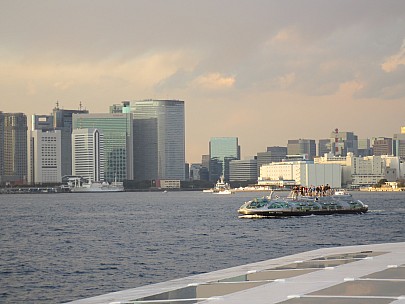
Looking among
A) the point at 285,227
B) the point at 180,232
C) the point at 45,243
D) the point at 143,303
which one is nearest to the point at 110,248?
the point at 45,243

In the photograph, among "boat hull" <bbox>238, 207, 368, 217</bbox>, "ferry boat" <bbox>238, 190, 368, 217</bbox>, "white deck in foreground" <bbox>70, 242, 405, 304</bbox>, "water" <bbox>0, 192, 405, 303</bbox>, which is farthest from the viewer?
"ferry boat" <bbox>238, 190, 368, 217</bbox>

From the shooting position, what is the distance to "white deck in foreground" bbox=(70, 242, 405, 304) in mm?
14562

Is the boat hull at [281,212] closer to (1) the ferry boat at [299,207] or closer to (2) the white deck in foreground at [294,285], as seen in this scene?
(1) the ferry boat at [299,207]

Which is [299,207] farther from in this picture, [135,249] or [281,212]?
[135,249]

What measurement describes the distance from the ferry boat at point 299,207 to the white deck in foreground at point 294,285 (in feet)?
319

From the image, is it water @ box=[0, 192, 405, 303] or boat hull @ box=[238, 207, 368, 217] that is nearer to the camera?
water @ box=[0, 192, 405, 303]

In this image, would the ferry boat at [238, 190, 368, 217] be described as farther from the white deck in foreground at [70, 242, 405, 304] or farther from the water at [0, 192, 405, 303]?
the white deck in foreground at [70, 242, 405, 304]

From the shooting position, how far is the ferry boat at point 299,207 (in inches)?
4675

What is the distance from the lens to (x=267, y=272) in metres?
19.2

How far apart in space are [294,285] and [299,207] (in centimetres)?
10974

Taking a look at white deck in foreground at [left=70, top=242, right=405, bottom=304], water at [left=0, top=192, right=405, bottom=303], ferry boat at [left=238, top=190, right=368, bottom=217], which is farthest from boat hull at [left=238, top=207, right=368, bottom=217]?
white deck in foreground at [left=70, top=242, right=405, bottom=304]

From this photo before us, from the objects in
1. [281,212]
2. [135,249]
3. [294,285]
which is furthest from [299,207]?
[294,285]

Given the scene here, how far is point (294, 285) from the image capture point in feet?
53.7

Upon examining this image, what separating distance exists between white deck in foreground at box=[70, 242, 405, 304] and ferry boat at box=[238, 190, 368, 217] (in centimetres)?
9717
